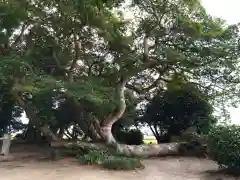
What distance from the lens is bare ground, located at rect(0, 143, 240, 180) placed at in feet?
23.0

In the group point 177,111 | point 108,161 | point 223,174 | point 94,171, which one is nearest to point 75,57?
point 108,161

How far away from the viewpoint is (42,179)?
6.64 meters

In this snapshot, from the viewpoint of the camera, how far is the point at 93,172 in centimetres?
745

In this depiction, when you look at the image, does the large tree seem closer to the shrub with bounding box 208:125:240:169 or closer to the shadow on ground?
the shadow on ground

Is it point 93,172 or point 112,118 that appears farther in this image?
point 112,118

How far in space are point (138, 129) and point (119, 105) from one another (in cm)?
400

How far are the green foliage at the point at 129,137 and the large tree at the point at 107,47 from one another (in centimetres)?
227

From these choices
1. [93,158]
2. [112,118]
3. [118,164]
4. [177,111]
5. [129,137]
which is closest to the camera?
[118,164]

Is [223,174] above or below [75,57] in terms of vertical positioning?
below

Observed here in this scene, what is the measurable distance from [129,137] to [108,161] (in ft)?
18.4

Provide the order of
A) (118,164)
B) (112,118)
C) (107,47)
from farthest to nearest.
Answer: (107,47) < (112,118) < (118,164)

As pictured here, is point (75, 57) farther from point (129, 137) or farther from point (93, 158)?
point (129, 137)

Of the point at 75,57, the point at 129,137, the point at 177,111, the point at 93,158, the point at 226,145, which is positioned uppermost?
the point at 75,57

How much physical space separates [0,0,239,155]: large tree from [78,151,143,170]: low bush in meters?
1.47
